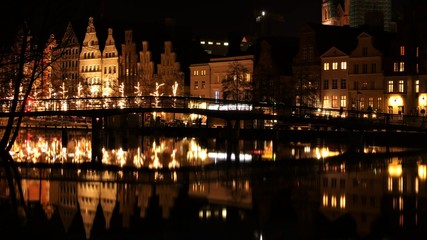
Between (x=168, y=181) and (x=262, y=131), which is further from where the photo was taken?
(x=262, y=131)

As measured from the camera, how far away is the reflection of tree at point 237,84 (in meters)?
94.4

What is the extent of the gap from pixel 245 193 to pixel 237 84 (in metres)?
65.6

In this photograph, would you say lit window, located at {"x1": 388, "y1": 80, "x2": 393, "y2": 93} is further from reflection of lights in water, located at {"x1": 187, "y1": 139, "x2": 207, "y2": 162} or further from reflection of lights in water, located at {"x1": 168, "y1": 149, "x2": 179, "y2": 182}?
reflection of lights in water, located at {"x1": 168, "y1": 149, "x2": 179, "y2": 182}

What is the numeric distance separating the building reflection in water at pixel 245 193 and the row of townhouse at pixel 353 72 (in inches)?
1443

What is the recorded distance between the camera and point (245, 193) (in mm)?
30188

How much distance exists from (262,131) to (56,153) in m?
28.5

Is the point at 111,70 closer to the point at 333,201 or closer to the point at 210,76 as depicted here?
the point at 210,76

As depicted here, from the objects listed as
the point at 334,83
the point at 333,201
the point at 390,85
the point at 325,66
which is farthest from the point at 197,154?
the point at 325,66

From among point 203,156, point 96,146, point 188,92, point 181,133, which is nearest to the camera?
point 203,156

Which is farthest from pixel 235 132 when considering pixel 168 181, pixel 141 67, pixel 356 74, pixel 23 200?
pixel 141 67

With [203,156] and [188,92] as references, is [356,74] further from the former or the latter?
[203,156]

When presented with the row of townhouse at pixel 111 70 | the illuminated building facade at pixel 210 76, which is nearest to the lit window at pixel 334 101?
the illuminated building facade at pixel 210 76

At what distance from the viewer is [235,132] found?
219 ft

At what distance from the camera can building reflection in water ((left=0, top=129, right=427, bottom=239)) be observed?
23.6 m
